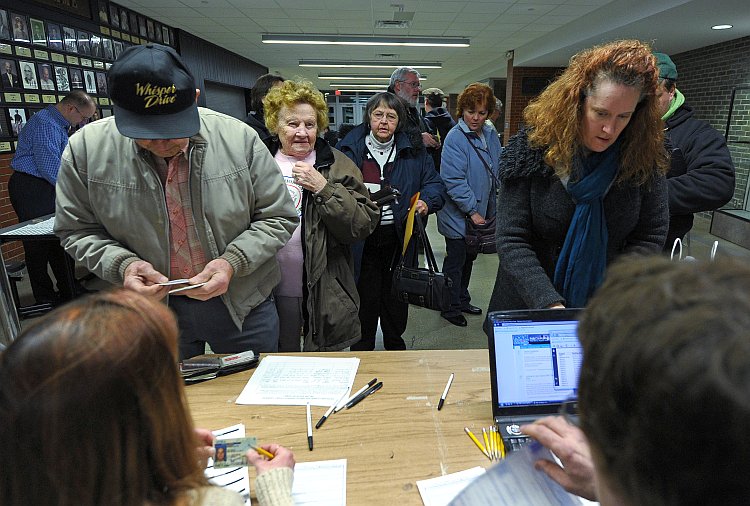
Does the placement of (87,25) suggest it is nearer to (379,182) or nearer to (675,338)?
(379,182)

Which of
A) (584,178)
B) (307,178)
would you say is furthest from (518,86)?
(584,178)

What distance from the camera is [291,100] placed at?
1.87 meters

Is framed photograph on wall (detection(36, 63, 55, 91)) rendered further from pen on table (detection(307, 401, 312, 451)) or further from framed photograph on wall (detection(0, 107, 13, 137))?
pen on table (detection(307, 401, 312, 451))

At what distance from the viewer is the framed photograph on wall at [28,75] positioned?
14.9 feet

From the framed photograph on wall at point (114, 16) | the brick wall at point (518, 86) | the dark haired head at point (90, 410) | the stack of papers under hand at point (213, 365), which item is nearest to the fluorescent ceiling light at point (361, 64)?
the brick wall at point (518, 86)

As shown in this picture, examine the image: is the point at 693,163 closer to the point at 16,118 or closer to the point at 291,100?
the point at 291,100

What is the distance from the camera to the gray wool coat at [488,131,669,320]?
1433mm

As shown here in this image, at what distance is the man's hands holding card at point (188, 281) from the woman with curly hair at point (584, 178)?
89 centimetres

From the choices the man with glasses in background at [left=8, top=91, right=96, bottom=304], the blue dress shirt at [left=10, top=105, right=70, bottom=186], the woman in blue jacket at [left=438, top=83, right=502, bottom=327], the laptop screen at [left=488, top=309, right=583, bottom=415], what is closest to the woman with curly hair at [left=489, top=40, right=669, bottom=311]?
the laptop screen at [left=488, top=309, right=583, bottom=415]

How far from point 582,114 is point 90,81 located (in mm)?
6271

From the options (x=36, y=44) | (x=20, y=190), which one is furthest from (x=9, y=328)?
(x=36, y=44)

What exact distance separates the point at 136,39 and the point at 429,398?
25.4 feet

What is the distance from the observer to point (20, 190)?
377cm

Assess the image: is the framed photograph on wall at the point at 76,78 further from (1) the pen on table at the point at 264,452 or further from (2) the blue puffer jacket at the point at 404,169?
(1) the pen on table at the point at 264,452
